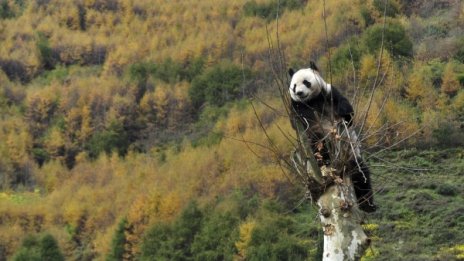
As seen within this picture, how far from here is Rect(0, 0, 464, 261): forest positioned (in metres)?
32.1

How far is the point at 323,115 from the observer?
736 centimetres

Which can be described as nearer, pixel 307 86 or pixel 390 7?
pixel 307 86

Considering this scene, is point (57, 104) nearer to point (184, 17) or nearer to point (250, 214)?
point (184, 17)

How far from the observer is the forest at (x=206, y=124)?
3209cm

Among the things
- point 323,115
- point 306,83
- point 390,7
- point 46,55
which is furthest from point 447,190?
point 46,55

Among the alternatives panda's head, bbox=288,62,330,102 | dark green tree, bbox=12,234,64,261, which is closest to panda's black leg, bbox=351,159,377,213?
panda's head, bbox=288,62,330,102

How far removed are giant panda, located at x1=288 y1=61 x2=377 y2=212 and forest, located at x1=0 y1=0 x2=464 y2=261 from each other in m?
0.16

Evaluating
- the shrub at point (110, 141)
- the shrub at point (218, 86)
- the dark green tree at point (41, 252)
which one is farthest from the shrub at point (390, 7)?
the dark green tree at point (41, 252)

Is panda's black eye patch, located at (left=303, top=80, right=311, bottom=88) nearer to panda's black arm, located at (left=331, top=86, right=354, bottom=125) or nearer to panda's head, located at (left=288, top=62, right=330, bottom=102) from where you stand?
panda's head, located at (left=288, top=62, right=330, bottom=102)

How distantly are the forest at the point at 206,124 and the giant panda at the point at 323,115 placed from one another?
157mm

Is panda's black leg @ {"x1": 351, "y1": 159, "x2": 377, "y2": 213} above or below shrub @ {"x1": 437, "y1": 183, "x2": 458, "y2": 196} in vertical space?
above

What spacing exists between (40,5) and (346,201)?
122726 millimetres

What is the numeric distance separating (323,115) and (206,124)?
70.5 meters

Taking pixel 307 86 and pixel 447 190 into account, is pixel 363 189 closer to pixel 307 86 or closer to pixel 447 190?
pixel 307 86
